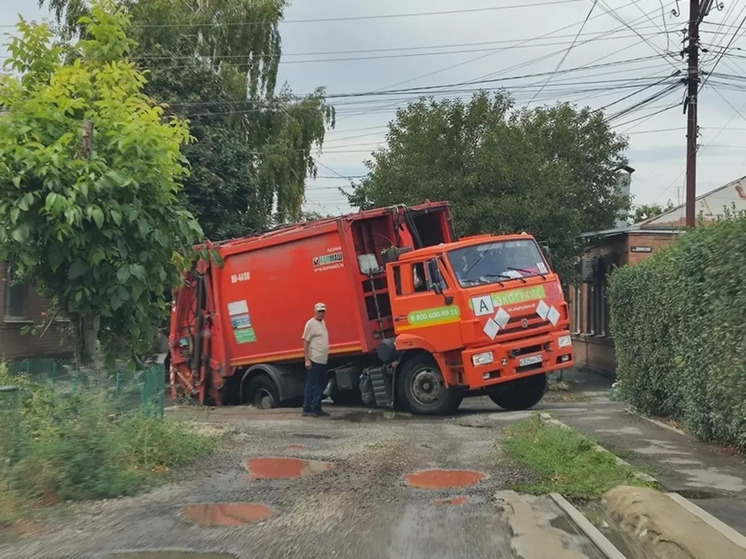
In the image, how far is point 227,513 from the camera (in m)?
6.41

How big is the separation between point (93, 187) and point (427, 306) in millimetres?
6212

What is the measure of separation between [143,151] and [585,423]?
21.6ft

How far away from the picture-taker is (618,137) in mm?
29609

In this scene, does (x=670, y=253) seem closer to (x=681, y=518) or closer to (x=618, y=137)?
(x=681, y=518)

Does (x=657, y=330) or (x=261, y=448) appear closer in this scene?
(x=261, y=448)

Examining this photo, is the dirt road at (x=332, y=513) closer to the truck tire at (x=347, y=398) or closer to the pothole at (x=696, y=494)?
the pothole at (x=696, y=494)

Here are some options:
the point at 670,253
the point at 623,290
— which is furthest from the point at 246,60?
the point at 670,253

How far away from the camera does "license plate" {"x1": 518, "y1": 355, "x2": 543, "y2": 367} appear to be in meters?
12.7

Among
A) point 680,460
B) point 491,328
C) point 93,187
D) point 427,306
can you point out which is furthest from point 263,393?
point 680,460

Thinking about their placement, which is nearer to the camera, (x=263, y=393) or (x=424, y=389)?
(x=424, y=389)

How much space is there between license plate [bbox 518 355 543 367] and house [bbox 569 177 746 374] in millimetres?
11119

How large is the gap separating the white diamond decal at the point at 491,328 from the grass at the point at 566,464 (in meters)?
3.01

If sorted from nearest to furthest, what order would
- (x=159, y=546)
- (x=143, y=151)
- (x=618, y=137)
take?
(x=159, y=546), (x=143, y=151), (x=618, y=137)

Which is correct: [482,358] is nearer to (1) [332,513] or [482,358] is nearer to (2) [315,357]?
(2) [315,357]
